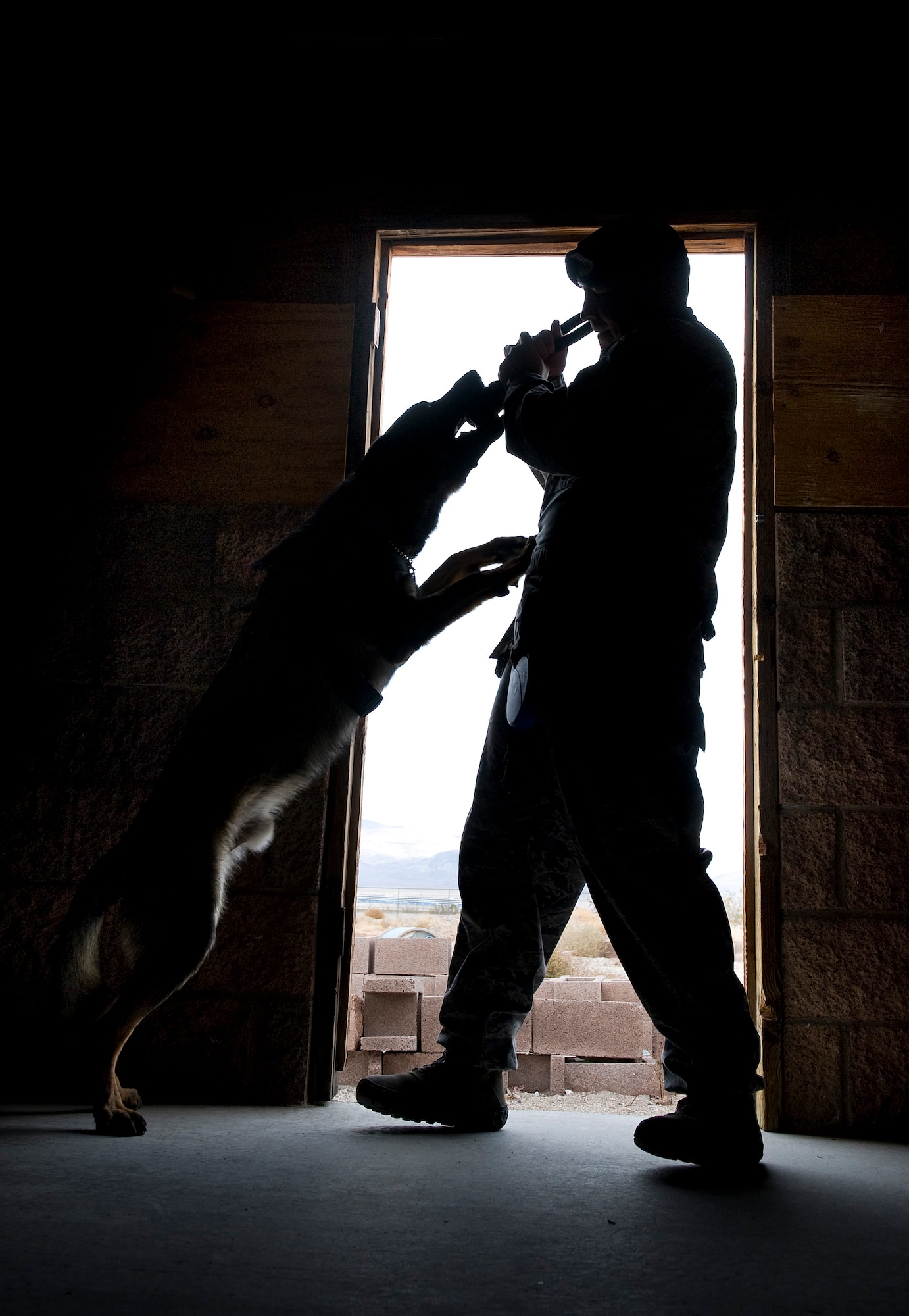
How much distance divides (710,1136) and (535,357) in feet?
5.71

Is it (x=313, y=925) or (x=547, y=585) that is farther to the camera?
(x=313, y=925)

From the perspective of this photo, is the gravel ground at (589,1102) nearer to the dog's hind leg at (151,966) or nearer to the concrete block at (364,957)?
the concrete block at (364,957)

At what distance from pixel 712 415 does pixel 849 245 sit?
139 centimetres

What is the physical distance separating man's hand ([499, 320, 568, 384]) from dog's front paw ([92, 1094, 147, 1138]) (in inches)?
76.2

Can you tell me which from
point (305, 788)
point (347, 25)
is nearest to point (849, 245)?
point (347, 25)

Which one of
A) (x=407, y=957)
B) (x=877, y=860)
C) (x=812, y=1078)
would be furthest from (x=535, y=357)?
(x=407, y=957)

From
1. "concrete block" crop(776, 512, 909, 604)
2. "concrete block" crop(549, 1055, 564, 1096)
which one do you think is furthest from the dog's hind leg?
"concrete block" crop(549, 1055, 564, 1096)

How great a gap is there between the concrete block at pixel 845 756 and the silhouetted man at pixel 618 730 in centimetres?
79

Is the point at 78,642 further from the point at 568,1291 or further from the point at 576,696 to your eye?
the point at 568,1291

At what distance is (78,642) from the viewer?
109 inches

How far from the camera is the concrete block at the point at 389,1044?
16.8 feet

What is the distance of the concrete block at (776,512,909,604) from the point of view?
2.62 metres

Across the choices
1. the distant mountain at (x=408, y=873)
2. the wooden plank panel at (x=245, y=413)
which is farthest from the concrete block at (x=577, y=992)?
the distant mountain at (x=408, y=873)

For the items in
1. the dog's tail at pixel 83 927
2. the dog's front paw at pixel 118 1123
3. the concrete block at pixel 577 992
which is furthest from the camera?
the concrete block at pixel 577 992
